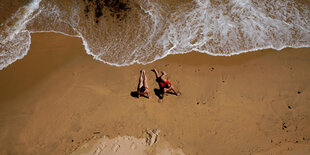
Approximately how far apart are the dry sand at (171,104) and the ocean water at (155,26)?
0.48 meters

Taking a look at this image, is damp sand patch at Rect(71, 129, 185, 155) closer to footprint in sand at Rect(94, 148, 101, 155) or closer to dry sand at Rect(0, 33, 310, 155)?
footprint in sand at Rect(94, 148, 101, 155)

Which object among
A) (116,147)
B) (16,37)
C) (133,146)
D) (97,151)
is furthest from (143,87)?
(16,37)

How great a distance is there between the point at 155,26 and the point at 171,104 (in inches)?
138

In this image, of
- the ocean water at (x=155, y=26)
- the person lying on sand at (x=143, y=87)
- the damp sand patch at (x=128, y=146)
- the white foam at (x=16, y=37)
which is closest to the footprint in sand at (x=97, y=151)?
the damp sand patch at (x=128, y=146)

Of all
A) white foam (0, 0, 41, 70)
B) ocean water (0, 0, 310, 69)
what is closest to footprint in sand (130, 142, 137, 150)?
ocean water (0, 0, 310, 69)

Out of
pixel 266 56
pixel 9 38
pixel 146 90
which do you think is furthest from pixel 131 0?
pixel 266 56

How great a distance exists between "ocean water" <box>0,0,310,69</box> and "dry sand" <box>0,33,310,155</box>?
0.48 metres

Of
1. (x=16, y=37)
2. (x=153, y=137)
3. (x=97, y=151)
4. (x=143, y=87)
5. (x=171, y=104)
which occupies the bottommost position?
(x=97, y=151)

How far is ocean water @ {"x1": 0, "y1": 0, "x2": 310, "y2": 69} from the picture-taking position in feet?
22.7

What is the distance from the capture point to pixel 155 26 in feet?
24.7

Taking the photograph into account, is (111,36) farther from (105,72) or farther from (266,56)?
(266,56)

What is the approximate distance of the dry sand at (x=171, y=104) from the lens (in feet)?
16.9

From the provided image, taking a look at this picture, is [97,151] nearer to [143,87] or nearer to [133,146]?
[133,146]

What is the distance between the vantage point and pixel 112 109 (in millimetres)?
5684
